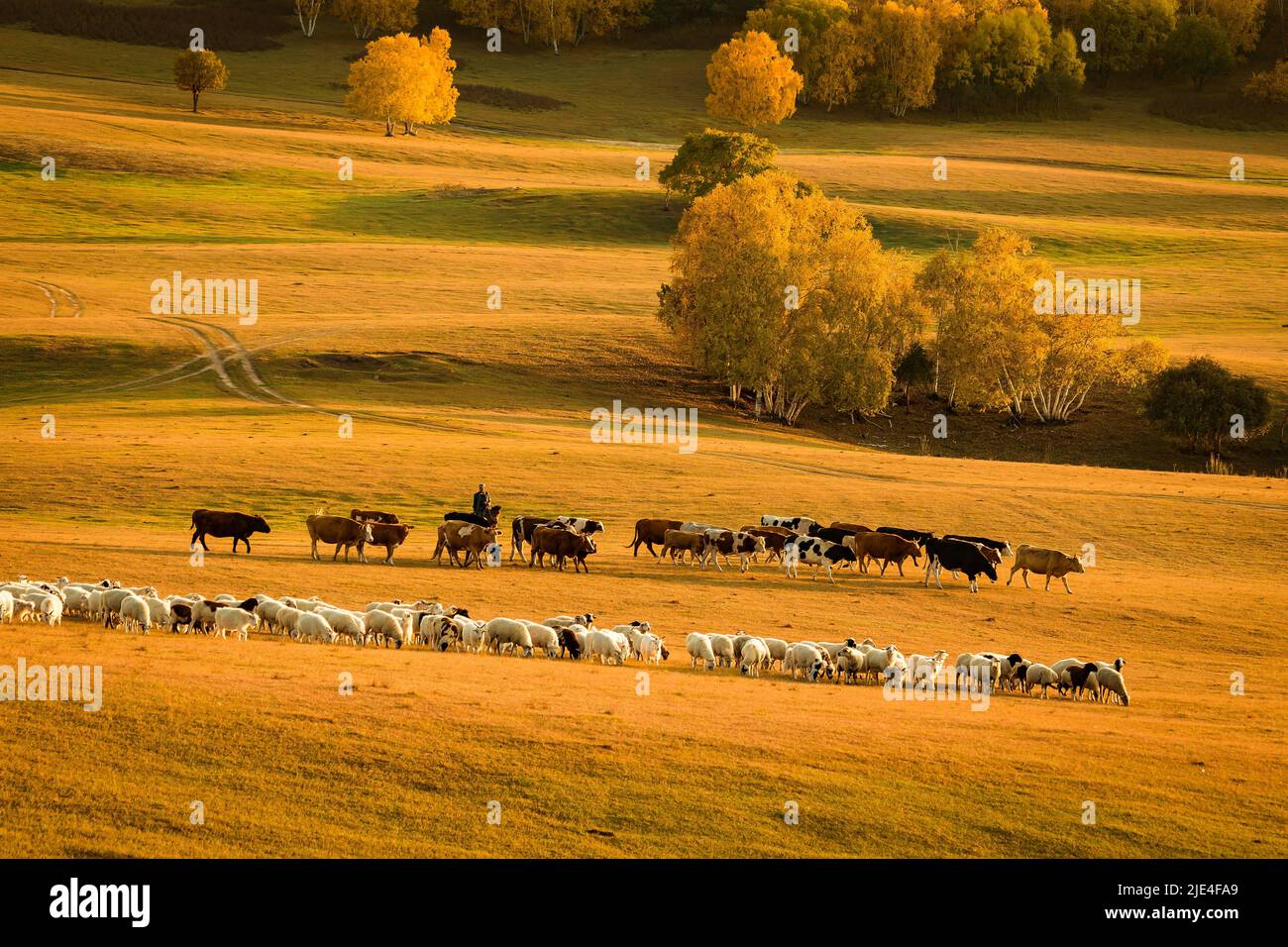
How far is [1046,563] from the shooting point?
37812 millimetres

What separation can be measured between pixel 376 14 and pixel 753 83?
190 ft

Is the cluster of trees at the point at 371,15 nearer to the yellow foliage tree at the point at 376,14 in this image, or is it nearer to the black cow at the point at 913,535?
the yellow foliage tree at the point at 376,14

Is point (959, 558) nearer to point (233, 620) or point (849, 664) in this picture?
point (849, 664)

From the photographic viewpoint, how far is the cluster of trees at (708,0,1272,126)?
163 metres

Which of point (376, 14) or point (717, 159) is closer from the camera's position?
point (717, 159)

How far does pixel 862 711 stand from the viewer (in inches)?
899

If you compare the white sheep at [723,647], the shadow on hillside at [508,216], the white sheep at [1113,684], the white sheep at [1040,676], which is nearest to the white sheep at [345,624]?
the white sheep at [723,647]

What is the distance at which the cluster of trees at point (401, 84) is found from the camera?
449 feet

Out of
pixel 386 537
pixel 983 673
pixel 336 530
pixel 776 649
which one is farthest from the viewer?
pixel 386 537

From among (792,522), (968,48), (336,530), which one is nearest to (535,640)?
(336,530)
